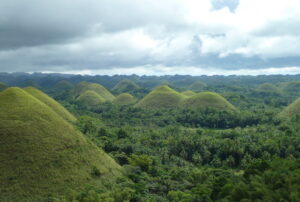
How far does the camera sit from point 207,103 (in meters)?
117

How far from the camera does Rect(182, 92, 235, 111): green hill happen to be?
115 metres

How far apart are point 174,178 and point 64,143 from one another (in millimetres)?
18464

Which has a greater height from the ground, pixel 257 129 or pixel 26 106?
pixel 26 106

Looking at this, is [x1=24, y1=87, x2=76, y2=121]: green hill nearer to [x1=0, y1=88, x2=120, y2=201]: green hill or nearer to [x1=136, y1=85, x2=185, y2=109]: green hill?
[x1=0, y1=88, x2=120, y2=201]: green hill

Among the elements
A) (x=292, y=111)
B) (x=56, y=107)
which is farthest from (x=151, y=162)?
(x=292, y=111)

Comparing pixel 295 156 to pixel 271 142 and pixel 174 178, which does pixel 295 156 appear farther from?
pixel 174 178

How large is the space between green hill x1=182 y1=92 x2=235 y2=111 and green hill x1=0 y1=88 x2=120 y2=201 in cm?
7226

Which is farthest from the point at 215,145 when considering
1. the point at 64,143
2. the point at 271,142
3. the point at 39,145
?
the point at 39,145

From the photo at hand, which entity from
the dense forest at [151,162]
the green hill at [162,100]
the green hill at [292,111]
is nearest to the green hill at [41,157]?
the dense forest at [151,162]

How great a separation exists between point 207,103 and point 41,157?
8347 cm

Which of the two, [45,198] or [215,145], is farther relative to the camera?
[215,145]

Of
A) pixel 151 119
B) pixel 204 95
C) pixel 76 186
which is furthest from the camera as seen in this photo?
pixel 204 95

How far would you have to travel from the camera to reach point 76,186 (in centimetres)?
4006

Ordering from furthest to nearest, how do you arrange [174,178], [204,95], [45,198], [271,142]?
[204,95], [271,142], [174,178], [45,198]
